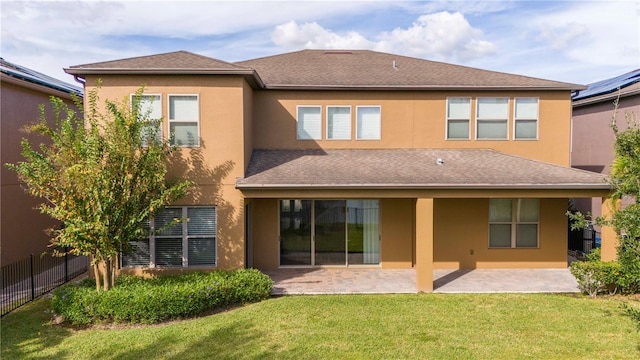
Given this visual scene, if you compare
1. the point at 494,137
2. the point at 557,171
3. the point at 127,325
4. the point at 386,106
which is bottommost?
the point at 127,325

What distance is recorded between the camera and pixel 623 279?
393 inches

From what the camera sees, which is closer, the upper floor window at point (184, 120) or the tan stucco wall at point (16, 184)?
the upper floor window at point (184, 120)

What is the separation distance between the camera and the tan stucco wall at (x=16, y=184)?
1210cm

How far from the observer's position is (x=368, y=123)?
14.2 metres

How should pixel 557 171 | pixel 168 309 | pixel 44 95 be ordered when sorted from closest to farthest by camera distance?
pixel 168 309
pixel 557 171
pixel 44 95

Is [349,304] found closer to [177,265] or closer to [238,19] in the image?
[177,265]

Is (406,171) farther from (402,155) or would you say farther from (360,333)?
(360,333)

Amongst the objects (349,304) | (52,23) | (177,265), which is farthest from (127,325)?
(52,23)

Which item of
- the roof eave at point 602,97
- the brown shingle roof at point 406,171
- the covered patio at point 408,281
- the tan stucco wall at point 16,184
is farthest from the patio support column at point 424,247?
the tan stucco wall at point 16,184

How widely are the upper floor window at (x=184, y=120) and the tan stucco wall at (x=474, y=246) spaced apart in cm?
818

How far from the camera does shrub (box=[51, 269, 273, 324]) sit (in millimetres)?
9016

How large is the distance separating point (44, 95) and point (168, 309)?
9.76m

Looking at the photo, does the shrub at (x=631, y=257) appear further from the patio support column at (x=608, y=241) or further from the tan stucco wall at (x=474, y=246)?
the tan stucco wall at (x=474, y=246)

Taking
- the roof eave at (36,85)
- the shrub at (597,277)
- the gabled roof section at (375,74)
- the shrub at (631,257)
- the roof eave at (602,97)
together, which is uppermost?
the gabled roof section at (375,74)
